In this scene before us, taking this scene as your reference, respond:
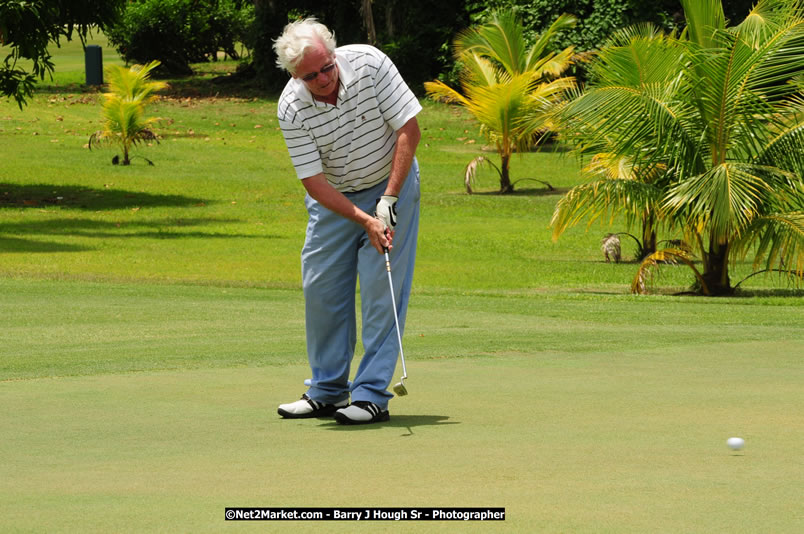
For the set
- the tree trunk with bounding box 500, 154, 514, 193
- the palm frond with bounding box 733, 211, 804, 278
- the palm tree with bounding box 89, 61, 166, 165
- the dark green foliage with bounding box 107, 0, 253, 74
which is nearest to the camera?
the palm frond with bounding box 733, 211, 804, 278

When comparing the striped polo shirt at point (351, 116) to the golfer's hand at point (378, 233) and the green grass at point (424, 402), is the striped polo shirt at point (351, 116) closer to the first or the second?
the golfer's hand at point (378, 233)

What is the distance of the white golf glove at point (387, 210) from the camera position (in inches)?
228

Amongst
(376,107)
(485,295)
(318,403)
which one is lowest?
(485,295)

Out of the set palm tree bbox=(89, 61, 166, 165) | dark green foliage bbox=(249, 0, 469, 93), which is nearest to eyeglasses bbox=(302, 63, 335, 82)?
palm tree bbox=(89, 61, 166, 165)

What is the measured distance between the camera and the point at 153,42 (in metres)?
55.4

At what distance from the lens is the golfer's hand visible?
5.78 m

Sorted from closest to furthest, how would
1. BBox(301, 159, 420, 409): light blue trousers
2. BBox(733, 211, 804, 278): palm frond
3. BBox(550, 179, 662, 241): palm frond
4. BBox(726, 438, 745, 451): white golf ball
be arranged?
BBox(726, 438, 745, 451): white golf ball, BBox(301, 159, 420, 409): light blue trousers, BBox(733, 211, 804, 278): palm frond, BBox(550, 179, 662, 241): palm frond

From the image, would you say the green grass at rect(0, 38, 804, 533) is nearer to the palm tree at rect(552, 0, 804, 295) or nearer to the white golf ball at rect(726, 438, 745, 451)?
the white golf ball at rect(726, 438, 745, 451)

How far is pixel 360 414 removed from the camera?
5.69 meters

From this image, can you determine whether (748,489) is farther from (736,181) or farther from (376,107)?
(736,181)

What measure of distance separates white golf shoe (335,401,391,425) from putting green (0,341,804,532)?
0.07m

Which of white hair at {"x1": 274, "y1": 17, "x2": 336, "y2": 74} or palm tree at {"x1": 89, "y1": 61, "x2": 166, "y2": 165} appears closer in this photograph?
white hair at {"x1": 274, "y1": 17, "x2": 336, "y2": 74}

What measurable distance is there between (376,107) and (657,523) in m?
2.87

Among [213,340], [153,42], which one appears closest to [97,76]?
[153,42]
